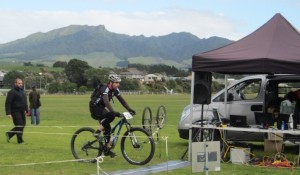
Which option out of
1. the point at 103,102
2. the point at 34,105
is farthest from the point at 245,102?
the point at 34,105

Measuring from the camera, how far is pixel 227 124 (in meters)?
11.3

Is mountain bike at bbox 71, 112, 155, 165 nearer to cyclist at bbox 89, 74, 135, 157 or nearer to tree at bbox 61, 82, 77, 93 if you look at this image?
cyclist at bbox 89, 74, 135, 157

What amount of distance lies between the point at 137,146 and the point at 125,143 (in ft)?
0.87


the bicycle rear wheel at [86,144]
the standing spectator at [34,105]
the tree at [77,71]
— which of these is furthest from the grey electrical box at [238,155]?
the tree at [77,71]

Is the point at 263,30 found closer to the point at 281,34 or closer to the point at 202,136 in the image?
the point at 281,34

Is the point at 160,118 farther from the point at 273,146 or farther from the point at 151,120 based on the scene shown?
the point at 273,146

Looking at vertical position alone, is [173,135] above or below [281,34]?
below

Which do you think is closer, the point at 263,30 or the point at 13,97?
the point at 263,30

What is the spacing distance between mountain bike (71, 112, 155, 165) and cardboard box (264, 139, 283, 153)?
3.42 metres

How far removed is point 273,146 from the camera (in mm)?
11688

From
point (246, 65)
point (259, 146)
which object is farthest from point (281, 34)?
point (259, 146)

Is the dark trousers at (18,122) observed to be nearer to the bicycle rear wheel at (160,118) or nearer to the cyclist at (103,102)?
the bicycle rear wheel at (160,118)

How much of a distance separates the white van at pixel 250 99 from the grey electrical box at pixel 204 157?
200 inches

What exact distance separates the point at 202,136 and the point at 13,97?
5502mm
